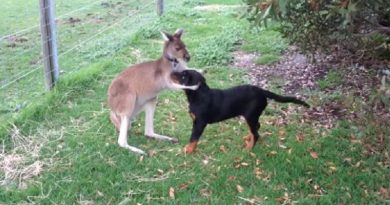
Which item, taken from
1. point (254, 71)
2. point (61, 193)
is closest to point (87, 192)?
point (61, 193)

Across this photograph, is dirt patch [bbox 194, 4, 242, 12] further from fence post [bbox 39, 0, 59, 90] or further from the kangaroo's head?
the kangaroo's head

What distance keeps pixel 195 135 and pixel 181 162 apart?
0.25m

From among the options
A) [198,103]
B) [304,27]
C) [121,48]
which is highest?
[304,27]

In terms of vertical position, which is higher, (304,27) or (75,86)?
(304,27)

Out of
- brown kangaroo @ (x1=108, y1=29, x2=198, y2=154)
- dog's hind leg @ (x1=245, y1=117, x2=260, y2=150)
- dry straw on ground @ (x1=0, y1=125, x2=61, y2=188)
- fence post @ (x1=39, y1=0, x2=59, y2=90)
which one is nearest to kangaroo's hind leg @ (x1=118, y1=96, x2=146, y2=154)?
brown kangaroo @ (x1=108, y1=29, x2=198, y2=154)

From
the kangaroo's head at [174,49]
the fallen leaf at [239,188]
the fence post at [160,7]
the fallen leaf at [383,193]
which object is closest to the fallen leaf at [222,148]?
the fallen leaf at [239,188]

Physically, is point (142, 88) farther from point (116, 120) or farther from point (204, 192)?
point (204, 192)

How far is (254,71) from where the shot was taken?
672 cm

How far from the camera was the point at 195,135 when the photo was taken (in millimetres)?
4586

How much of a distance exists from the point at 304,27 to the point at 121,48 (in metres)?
3.29

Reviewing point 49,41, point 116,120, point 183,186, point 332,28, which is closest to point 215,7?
point 49,41

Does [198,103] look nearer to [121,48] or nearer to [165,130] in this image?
[165,130]

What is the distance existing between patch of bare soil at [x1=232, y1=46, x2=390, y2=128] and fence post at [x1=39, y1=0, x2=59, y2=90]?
2.25 metres

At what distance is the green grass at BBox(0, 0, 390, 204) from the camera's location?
13.3 ft
